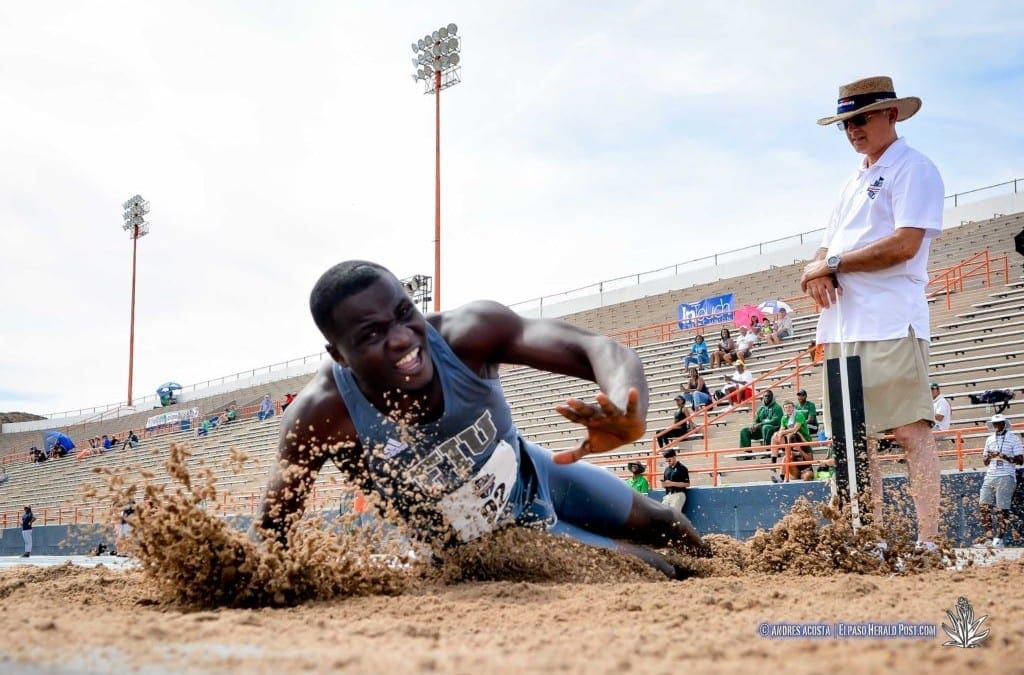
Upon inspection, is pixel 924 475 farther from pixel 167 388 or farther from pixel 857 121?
pixel 167 388

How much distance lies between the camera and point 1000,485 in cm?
720

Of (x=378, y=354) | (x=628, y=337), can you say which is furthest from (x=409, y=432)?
(x=628, y=337)

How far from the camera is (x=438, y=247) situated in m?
27.0

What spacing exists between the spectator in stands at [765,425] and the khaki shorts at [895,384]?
7.65 metres

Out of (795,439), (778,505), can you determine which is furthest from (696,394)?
(778,505)

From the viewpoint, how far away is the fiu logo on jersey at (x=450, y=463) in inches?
138

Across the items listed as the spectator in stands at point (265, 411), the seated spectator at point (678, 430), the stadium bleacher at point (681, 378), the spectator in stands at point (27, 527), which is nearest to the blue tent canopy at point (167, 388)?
the stadium bleacher at point (681, 378)

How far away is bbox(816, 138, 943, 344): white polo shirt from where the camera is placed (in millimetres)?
3957

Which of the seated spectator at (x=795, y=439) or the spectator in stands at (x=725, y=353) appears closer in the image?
the seated spectator at (x=795, y=439)

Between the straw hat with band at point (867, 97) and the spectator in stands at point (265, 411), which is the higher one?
the straw hat with band at point (867, 97)

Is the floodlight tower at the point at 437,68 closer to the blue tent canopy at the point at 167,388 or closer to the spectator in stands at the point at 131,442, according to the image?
the spectator in stands at the point at 131,442

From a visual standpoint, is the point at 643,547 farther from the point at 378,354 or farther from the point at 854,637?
the point at 854,637

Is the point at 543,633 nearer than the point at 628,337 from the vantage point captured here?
Yes

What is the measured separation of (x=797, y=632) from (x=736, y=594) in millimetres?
763
